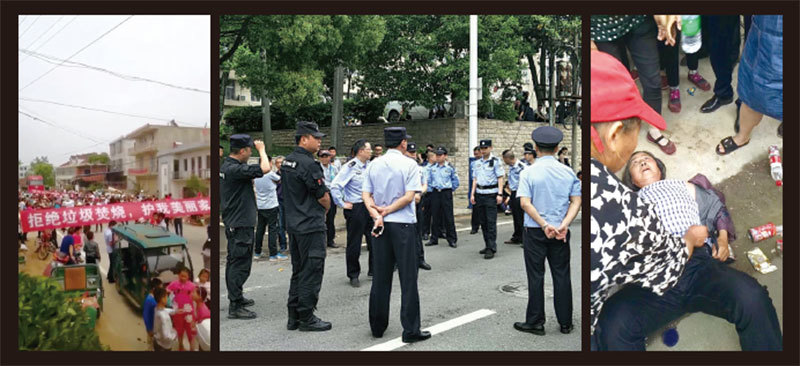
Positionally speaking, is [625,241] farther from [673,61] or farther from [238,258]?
[238,258]

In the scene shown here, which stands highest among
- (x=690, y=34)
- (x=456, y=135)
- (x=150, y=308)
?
(x=456, y=135)

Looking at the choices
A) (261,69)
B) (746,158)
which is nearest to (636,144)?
(746,158)

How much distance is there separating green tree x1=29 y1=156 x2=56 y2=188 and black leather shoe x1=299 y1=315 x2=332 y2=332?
215cm

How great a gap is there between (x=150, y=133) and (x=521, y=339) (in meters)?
3.07

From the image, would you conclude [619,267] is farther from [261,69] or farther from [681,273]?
[261,69]

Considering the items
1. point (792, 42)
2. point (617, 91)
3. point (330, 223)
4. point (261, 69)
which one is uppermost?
point (261, 69)

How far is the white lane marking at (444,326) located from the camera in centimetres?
443

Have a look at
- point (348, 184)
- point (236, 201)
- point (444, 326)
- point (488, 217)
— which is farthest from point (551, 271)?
point (488, 217)

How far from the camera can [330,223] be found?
30.5 ft

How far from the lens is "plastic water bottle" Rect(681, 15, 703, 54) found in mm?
3686

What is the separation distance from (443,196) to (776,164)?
5.78 meters

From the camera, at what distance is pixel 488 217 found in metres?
8.38

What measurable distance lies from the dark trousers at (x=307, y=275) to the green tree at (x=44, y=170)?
185cm

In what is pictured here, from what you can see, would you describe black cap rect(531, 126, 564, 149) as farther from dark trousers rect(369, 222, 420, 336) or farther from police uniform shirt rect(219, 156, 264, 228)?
police uniform shirt rect(219, 156, 264, 228)
